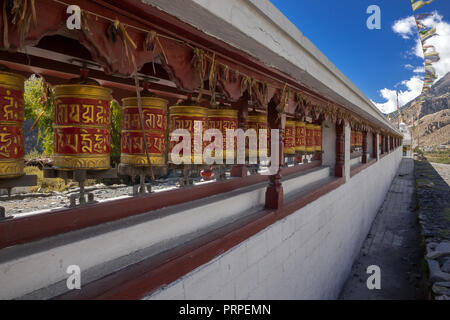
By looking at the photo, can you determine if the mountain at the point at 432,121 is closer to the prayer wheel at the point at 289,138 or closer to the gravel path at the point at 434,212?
the gravel path at the point at 434,212

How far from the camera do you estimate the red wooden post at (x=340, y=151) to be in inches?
237

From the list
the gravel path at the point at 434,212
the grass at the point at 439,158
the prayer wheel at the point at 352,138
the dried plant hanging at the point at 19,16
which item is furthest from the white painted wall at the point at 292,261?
the grass at the point at 439,158

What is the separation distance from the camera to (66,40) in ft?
5.66

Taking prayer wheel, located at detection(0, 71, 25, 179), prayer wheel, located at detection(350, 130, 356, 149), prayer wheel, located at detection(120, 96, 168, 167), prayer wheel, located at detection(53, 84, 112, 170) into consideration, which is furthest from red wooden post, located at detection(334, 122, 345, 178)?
prayer wheel, located at detection(0, 71, 25, 179)

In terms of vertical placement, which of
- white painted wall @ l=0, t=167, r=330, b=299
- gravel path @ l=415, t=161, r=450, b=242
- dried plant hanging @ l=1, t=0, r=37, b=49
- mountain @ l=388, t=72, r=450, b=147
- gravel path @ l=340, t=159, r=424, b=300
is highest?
mountain @ l=388, t=72, r=450, b=147

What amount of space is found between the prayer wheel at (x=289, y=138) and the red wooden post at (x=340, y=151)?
8.49ft

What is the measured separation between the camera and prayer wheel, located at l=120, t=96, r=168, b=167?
178 centimetres

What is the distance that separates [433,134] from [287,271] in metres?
106

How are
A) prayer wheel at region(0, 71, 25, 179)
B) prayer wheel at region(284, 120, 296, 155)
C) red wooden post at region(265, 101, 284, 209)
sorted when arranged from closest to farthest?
prayer wheel at region(0, 71, 25, 179) → red wooden post at region(265, 101, 284, 209) → prayer wheel at region(284, 120, 296, 155)

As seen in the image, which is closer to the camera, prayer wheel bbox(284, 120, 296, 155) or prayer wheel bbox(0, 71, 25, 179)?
prayer wheel bbox(0, 71, 25, 179)

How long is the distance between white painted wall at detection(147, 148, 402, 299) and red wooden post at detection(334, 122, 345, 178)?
1.24 feet

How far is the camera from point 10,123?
123cm

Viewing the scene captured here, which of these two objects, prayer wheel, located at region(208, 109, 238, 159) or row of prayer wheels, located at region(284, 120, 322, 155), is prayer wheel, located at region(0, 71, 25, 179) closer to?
prayer wheel, located at region(208, 109, 238, 159)

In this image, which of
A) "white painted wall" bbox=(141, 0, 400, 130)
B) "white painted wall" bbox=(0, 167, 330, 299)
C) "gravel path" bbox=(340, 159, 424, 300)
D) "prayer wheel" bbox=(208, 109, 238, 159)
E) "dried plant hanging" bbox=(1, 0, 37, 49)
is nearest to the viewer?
"dried plant hanging" bbox=(1, 0, 37, 49)
